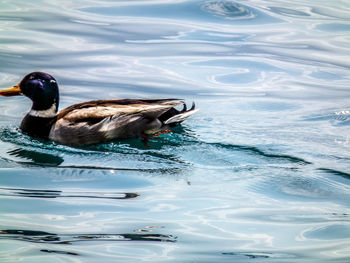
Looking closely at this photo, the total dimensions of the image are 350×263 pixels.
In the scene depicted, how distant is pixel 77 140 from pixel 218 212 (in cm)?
302

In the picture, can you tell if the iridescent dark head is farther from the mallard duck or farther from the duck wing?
the duck wing

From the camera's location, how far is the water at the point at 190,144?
5770mm

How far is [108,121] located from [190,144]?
1.14m

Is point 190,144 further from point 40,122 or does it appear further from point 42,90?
point 42,90

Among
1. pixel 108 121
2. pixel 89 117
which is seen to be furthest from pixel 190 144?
pixel 89 117

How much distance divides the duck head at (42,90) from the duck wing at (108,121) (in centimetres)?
25

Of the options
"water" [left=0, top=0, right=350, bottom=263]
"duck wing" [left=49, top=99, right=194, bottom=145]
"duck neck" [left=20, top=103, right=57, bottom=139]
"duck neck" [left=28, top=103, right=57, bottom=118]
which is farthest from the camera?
"duck neck" [left=28, top=103, right=57, bottom=118]

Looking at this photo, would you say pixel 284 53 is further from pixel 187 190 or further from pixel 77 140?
pixel 187 190

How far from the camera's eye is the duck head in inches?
365

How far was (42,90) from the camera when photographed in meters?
9.28

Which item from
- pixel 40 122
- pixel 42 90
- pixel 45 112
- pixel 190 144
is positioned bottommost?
pixel 190 144

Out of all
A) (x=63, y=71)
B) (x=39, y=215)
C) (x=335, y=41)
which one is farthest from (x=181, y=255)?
(x=335, y=41)

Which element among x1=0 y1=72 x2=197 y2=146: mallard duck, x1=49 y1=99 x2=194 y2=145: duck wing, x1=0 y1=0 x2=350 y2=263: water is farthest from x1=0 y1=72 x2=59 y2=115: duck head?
x1=0 y1=0 x2=350 y2=263: water

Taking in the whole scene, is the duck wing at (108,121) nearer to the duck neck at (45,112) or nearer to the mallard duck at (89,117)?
the mallard duck at (89,117)
